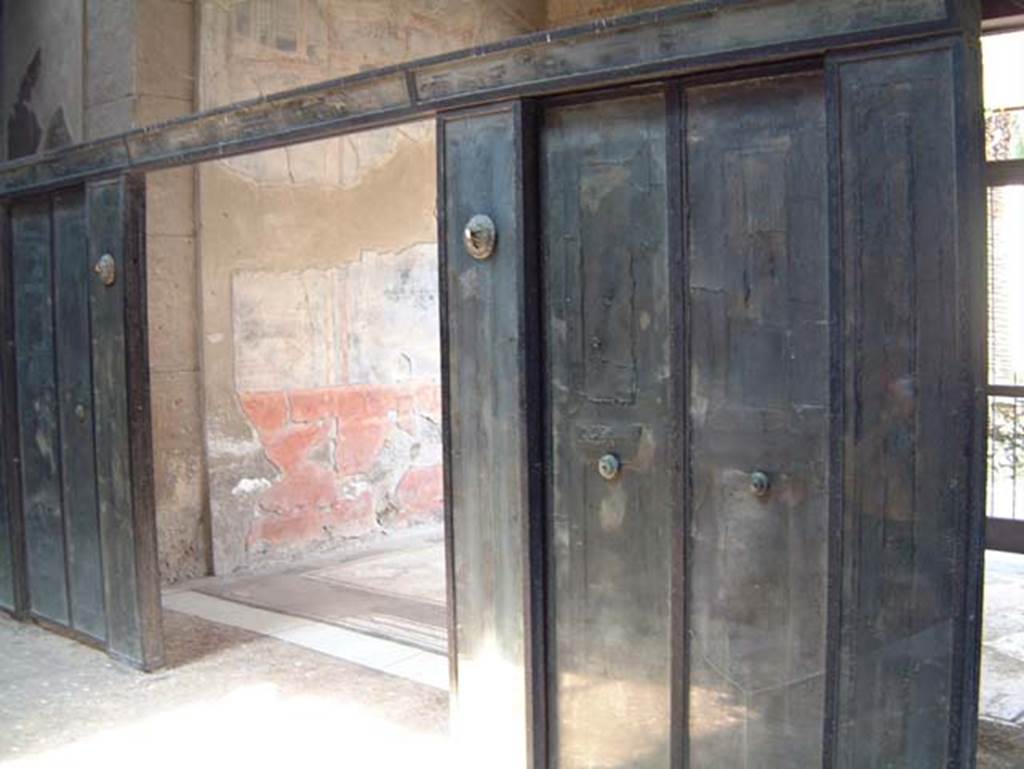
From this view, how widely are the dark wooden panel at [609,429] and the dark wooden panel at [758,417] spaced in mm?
102

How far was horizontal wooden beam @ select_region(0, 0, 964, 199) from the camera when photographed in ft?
7.95

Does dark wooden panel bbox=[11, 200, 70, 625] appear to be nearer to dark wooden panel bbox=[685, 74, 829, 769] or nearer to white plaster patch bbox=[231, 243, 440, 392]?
white plaster patch bbox=[231, 243, 440, 392]

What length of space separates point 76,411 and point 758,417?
3366 mm

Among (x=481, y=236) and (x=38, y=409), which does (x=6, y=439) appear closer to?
(x=38, y=409)

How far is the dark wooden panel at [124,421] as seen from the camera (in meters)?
4.43

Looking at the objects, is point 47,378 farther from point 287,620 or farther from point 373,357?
point 373,357

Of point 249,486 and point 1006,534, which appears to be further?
point 249,486

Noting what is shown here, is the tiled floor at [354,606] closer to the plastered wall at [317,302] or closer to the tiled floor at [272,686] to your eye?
the tiled floor at [272,686]

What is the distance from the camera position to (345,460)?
7.04 m

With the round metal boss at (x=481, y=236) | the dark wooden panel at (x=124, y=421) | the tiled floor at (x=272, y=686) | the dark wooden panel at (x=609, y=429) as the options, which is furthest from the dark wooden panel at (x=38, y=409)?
the dark wooden panel at (x=609, y=429)

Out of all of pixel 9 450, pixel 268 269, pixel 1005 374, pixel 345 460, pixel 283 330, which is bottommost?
pixel 345 460

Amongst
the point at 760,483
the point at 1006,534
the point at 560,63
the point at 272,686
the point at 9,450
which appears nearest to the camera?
the point at 760,483

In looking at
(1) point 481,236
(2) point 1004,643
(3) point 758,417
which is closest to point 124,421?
(1) point 481,236

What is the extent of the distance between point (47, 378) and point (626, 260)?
3319 mm
